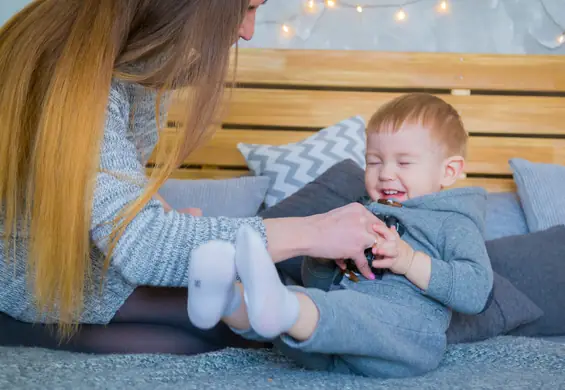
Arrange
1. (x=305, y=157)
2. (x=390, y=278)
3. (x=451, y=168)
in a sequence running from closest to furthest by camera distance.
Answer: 1. (x=390, y=278)
2. (x=451, y=168)
3. (x=305, y=157)

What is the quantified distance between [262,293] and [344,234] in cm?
26

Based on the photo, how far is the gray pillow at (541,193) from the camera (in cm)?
A: 184

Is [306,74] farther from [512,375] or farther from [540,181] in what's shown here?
[512,375]

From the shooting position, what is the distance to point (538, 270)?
1.53 m

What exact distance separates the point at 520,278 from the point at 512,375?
622mm

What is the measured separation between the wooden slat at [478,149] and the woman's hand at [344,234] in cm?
134

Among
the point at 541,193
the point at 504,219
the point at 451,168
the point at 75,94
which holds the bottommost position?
the point at 504,219

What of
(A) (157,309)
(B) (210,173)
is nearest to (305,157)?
(B) (210,173)

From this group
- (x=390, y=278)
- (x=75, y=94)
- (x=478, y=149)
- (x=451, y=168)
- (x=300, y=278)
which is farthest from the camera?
(x=478, y=149)

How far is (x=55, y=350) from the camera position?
112 centimetres

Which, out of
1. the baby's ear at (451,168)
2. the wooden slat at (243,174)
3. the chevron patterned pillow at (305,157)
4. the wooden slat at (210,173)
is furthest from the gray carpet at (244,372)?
the wooden slat at (210,173)

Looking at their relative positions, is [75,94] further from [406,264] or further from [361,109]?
[361,109]

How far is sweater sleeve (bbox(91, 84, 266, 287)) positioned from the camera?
0.93 meters

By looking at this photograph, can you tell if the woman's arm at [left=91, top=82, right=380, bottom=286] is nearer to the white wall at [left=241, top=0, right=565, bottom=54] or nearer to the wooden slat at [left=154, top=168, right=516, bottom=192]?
the wooden slat at [left=154, top=168, right=516, bottom=192]
